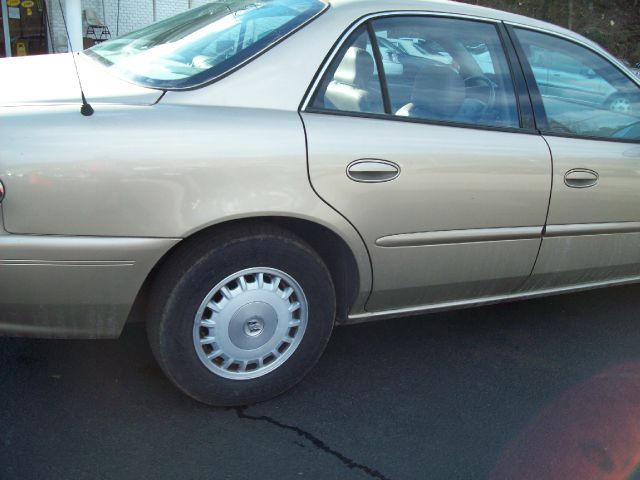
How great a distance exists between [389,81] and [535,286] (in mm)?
1276

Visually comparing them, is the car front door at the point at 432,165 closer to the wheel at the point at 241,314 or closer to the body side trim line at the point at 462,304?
the body side trim line at the point at 462,304

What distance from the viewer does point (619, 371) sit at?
313cm

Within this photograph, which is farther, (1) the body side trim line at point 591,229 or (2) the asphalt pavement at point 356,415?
(1) the body side trim line at point 591,229

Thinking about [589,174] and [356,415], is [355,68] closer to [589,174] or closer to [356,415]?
[589,174]

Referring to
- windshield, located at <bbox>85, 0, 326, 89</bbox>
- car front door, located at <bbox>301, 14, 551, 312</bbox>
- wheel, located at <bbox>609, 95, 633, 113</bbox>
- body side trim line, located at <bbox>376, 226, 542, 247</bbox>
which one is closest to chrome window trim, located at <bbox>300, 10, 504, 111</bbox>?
car front door, located at <bbox>301, 14, 551, 312</bbox>

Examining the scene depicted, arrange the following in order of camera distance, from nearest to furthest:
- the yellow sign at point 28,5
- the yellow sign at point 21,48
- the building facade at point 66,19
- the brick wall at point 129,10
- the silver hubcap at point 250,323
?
the silver hubcap at point 250,323 < the building facade at point 66,19 < the yellow sign at point 28,5 < the yellow sign at point 21,48 < the brick wall at point 129,10

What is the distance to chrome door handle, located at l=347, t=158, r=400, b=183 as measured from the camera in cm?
243

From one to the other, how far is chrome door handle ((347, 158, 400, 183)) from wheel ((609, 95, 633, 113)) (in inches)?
58.7

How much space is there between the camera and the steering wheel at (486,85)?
2.91 meters

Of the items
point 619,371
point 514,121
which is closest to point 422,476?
point 619,371

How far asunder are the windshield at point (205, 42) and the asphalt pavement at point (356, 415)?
1.26m

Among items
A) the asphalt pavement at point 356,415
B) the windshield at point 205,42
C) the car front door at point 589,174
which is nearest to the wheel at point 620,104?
the car front door at point 589,174

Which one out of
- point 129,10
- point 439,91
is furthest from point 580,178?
point 129,10

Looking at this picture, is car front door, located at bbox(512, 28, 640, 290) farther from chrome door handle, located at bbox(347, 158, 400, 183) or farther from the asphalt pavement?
chrome door handle, located at bbox(347, 158, 400, 183)
